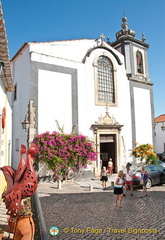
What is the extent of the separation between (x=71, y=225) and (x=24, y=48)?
11.9m

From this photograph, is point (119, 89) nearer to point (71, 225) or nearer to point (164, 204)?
point (164, 204)

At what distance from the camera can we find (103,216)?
6.24 meters

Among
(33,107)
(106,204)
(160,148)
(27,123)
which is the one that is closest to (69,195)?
(106,204)

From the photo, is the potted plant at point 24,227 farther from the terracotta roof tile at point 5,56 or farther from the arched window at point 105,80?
the arched window at point 105,80

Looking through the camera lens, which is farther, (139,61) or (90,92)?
(139,61)

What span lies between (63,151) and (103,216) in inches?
255

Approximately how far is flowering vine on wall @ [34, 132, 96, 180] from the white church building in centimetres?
74

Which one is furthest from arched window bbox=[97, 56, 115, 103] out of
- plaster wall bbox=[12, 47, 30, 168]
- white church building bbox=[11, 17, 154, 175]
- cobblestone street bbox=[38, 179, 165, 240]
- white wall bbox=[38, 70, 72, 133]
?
cobblestone street bbox=[38, 179, 165, 240]

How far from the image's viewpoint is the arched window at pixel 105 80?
621 inches

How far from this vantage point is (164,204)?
7.52 meters

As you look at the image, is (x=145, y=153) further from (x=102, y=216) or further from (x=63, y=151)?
(x=102, y=216)

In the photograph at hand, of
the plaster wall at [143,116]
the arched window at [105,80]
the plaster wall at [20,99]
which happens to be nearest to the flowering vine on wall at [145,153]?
the plaster wall at [143,116]

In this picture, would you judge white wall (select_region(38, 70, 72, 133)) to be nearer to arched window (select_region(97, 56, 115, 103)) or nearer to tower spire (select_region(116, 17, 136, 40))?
arched window (select_region(97, 56, 115, 103))

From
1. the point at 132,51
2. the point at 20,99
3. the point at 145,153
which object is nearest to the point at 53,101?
the point at 20,99
